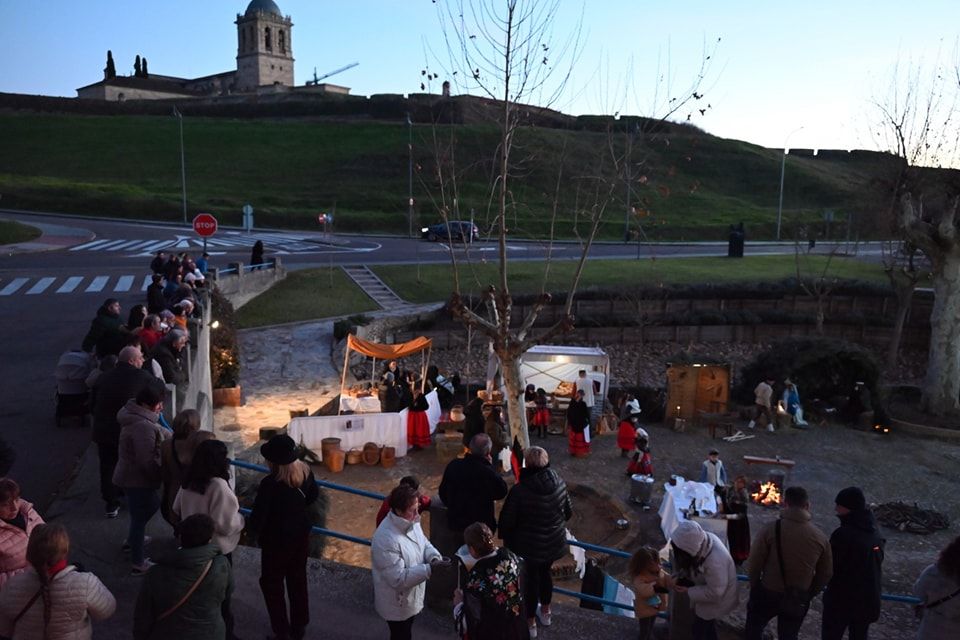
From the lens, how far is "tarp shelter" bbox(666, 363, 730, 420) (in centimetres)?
2070

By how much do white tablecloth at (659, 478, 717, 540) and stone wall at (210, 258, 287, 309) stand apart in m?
17.9

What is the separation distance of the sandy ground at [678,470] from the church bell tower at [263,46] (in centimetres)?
10894

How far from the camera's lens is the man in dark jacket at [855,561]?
18.0 feet

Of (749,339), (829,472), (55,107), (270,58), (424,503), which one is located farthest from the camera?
(270,58)

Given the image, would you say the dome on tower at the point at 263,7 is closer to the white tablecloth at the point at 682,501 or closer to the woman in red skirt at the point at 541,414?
the woman in red skirt at the point at 541,414

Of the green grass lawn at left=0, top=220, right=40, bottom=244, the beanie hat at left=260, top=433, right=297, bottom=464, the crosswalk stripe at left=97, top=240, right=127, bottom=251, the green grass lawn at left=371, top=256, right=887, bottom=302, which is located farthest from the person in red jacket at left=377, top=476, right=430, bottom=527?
Answer: the green grass lawn at left=0, top=220, right=40, bottom=244

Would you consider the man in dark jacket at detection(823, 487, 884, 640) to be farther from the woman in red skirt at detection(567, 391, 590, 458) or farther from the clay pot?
the clay pot

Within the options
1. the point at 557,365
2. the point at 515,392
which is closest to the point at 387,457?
the point at 515,392

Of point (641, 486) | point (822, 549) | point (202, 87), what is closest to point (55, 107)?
point (202, 87)

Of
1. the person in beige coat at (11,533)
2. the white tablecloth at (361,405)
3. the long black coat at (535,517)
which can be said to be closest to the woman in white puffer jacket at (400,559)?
the long black coat at (535,517)

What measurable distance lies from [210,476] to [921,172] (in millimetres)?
27924

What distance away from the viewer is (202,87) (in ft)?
407

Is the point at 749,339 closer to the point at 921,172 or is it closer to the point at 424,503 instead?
the point at 921,172

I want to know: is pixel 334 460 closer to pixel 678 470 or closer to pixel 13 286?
pixel 678 470
